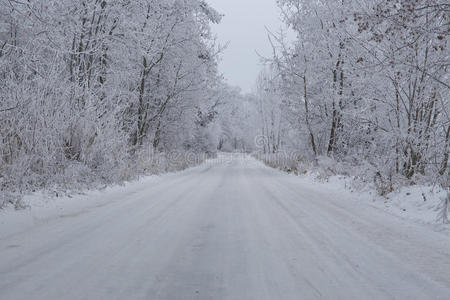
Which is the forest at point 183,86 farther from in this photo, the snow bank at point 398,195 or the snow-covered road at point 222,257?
the snow-covered road at point 222,257

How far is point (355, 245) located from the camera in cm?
349

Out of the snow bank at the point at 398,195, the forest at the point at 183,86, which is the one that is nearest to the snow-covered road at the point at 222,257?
the snow bank at the point at 398,195

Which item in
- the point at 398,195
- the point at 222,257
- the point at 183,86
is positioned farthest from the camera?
the point at 183,86

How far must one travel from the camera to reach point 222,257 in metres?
3.00

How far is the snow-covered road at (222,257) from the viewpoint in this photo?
7.51ft

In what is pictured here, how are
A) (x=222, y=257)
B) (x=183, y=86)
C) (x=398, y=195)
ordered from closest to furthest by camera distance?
(x=222, y=257), (x=398, y=195), (x=183, y=86)

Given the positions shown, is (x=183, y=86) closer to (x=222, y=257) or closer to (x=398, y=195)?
(x=398, y=195)

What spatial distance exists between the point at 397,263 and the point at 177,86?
15.3m

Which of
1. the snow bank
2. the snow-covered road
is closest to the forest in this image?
the snow bank

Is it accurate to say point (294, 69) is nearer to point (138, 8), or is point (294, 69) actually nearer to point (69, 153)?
point (138, 8)

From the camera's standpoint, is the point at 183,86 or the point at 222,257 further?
the point at 183,86

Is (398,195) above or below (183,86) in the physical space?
below

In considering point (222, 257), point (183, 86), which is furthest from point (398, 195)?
point (183, 86)

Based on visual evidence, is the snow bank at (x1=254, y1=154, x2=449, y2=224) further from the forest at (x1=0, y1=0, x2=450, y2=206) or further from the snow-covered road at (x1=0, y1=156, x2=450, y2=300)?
the snow-covered road at (x1=0, y1=156, x2=450, y2=300)
